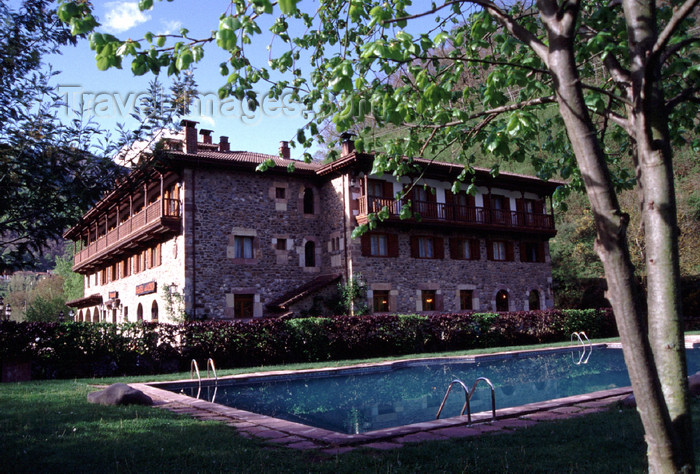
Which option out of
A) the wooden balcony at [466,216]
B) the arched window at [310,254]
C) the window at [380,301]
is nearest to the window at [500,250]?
the wooden balcony at [466,216]

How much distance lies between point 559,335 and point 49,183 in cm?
2174

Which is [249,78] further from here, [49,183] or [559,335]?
[559,335]

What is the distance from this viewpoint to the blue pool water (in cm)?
916

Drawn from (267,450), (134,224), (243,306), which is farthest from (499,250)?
(267,450)

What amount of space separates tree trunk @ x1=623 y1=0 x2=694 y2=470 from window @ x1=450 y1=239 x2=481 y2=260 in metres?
22.0

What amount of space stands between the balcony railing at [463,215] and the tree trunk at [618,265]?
18312 millimetres

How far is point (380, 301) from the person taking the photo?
2255 cm

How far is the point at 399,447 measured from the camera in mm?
4844

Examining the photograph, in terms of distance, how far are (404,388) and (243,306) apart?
10.9m

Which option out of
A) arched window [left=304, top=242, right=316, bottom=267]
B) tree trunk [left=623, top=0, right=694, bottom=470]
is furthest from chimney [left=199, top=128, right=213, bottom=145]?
tree trunk [left=623, top=0, right=694, bottom=470]

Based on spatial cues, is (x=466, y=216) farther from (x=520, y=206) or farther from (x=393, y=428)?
(x=393, y=428)

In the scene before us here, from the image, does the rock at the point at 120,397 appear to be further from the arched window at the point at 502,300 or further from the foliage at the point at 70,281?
the foliage at the point at 70,281

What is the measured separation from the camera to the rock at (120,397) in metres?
7.65

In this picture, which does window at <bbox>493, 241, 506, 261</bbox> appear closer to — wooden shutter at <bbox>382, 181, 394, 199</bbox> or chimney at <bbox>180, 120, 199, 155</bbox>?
wooden shutter at <bbox>382, 181, 394, 199</bbox>
